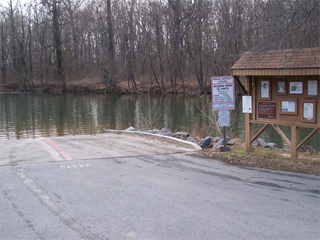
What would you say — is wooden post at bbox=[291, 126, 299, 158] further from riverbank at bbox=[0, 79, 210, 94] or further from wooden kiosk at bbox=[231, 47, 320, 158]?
riverbank at bbox=[0, 79, 210, 94]

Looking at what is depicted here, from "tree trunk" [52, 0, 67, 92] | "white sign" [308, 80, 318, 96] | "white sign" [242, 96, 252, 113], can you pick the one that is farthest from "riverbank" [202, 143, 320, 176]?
"tree trunk" [52, 0, 67, 92]

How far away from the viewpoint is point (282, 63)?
8.35 meters

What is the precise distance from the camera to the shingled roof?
25.8 feet

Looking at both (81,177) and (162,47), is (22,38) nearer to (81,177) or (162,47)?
(162,47)

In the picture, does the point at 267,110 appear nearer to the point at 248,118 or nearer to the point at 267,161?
the point at 248,118

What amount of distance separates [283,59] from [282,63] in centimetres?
22

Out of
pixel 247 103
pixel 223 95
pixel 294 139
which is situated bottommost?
pixel 294 139

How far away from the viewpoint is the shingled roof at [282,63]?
310 inches

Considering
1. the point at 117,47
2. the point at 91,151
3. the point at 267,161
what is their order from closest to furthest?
1. the point at 267,161
2. the point at 91,151
3. the point at 117,47

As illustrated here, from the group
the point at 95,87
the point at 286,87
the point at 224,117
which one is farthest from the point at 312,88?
the point at 95,87

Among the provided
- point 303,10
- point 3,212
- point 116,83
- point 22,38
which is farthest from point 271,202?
point 22,38

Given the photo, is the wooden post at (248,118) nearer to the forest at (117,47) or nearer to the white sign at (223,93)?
the white sign at (223,93)

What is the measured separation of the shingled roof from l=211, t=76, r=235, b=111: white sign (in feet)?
1.49

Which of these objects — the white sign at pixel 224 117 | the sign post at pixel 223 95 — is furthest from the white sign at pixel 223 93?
the white sign at pixel 224 117
